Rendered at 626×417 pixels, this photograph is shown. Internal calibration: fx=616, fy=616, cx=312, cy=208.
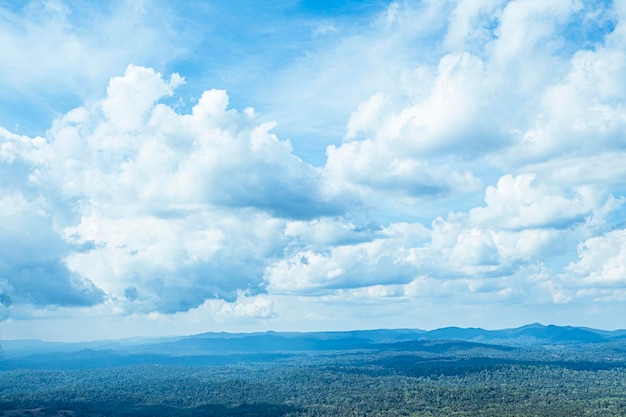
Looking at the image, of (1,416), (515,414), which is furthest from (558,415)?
(1,416)

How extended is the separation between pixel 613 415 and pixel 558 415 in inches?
665

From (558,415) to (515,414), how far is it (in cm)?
1303

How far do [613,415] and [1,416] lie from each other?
196 m

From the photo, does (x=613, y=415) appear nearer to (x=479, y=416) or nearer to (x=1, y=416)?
(x=479, y=416)

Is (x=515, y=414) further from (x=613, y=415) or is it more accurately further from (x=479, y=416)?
(x=613, y=415)

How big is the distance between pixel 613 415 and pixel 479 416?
136 ft

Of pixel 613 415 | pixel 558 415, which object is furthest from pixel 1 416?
pixel 613 415

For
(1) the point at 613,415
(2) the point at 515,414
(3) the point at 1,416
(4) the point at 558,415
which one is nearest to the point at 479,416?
(2) the point at 515,414

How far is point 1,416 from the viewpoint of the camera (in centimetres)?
19950

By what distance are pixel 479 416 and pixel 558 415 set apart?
80.3 feet

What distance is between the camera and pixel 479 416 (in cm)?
19850

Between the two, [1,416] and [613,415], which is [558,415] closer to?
[613,415]

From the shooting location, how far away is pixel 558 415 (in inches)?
7692

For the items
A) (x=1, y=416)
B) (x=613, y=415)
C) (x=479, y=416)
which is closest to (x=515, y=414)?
(x=479, y=416)
